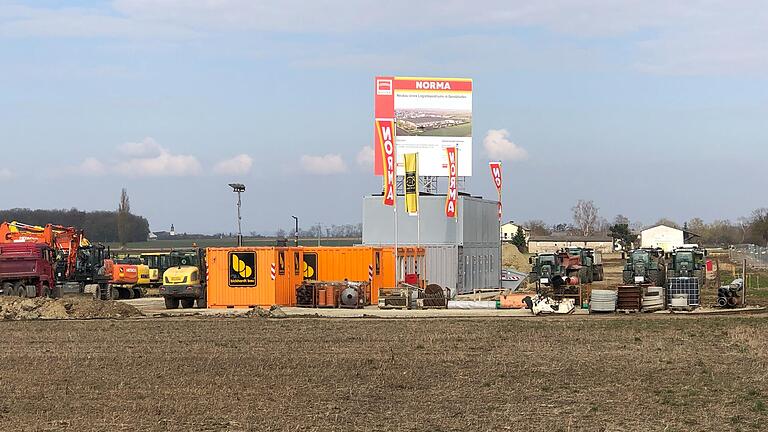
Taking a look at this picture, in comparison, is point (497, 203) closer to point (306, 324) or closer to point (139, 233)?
point (306, 324)

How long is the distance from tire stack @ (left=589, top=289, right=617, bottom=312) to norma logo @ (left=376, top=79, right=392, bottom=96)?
29227 mm

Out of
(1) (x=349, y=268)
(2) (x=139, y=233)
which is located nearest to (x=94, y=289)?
(1) (x=349, y=268)

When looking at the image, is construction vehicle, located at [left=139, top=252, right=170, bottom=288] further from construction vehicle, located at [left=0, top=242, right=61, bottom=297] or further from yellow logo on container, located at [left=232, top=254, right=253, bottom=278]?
yellow logo on container, located at [left=232, top=254, right=253, bottom=278]

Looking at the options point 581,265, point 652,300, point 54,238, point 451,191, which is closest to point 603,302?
point 652,300

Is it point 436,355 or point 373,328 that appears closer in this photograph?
point 436,355

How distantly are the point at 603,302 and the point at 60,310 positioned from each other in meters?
16.8

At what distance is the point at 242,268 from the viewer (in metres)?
41.7

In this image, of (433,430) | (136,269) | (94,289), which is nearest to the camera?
(433,430)

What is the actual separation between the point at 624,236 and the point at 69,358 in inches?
5616

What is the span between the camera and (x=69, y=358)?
72.4 feet

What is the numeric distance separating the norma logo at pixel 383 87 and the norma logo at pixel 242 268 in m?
23.0

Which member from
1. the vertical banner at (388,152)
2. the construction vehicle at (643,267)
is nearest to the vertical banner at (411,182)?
the vertical banner at (388,152)

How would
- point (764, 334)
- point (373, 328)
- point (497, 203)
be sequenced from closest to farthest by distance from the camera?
point (764, 334) → point (373, 328) → point (497, 203)

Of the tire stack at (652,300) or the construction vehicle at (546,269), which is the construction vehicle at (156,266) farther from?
the tire stack at (652,300)
